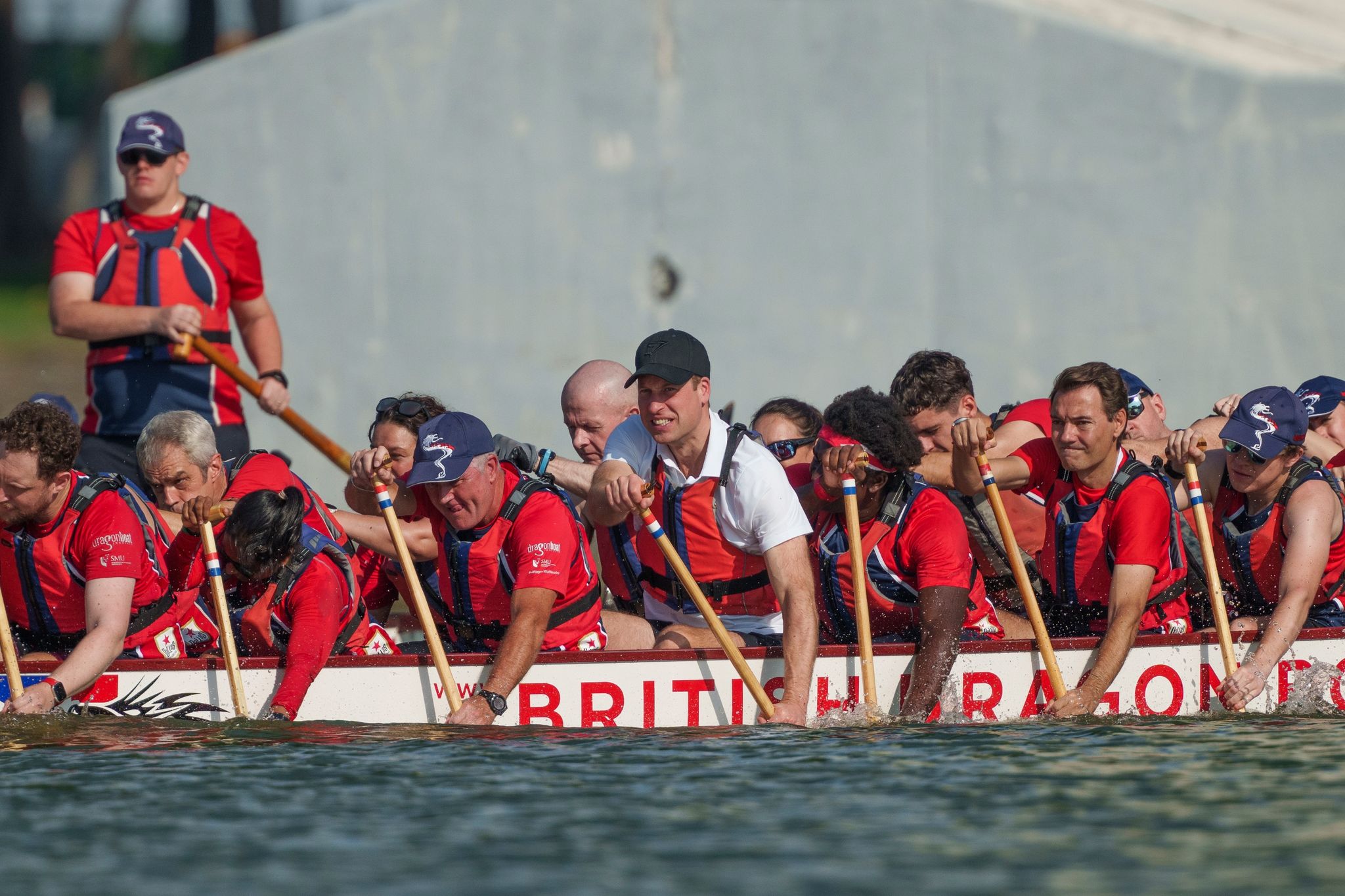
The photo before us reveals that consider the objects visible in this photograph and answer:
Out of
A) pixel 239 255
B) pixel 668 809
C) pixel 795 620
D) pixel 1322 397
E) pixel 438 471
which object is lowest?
pixel 668 809

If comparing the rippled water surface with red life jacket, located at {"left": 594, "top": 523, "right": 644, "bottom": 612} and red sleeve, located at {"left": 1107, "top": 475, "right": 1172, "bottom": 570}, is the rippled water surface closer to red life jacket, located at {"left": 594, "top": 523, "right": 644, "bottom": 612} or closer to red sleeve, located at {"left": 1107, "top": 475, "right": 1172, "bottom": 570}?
red sleeve, located at {"left": 1107, "top": 475, "right": 1172, "bottom": 570}

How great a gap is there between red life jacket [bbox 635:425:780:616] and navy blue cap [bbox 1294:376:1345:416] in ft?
9.83

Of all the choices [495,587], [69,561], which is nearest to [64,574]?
[69,561]

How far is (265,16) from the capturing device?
2228 centimetres

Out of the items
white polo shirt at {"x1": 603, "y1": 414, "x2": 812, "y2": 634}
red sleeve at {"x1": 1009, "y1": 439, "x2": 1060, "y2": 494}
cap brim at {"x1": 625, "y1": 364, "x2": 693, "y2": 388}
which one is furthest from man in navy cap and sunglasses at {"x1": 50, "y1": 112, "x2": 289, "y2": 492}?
red sleeve at {"x1": 1009, "y1": 439, "x2": 1060, "y2": 494}

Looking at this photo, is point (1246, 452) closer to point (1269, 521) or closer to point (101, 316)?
point (1269, 521)

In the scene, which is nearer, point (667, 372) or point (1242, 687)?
point (667, 372)

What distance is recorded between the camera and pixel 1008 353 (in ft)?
42.7

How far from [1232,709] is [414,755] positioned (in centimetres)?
346

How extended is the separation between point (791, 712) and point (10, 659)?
305 centimetres

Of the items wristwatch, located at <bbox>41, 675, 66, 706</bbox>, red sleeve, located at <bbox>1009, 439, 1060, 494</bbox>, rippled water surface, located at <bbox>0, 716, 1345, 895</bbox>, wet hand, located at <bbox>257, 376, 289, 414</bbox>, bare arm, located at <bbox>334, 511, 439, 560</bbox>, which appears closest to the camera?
rippled water surface, located at <bbox>0, 716, 1345, 895</bbox>

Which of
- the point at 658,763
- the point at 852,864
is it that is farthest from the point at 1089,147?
the point at 852,864

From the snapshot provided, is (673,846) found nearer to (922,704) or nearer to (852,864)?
(852,864)

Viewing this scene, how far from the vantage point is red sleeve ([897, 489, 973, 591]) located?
295 inches
